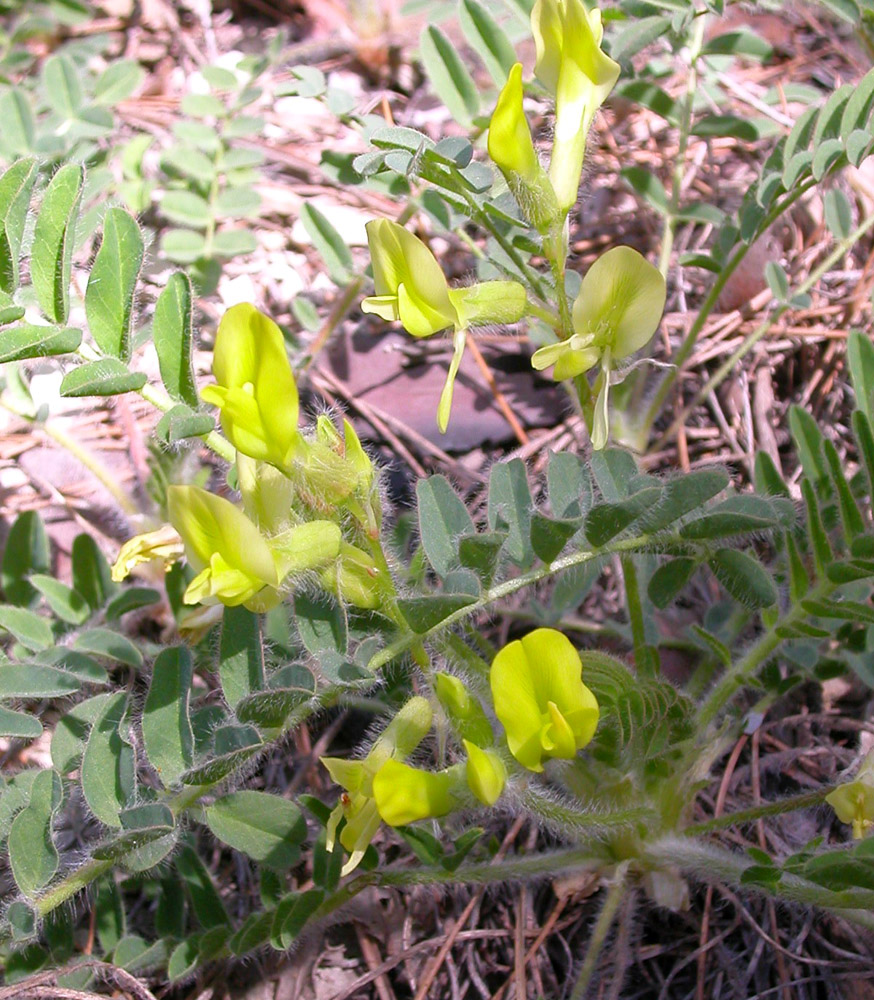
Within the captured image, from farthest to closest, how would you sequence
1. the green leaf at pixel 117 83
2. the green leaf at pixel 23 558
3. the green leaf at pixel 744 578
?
the green leaf at pixel 117 83 → the green leaf at pixel 23 558 → the green leaf at pixel 744 578

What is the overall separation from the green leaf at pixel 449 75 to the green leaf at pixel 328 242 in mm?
355

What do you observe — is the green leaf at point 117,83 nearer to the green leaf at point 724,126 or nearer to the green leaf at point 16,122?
the green leaf at point 16,122

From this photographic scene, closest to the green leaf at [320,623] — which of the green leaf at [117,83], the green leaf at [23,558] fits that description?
the green leaf at [23,558]

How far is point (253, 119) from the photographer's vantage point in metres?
2.41

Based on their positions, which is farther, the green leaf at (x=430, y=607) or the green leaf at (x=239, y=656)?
the green leaf at (x=239, y=656)

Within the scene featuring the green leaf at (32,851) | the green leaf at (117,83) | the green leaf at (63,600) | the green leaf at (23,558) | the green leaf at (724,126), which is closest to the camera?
the green leaf at (32,851)

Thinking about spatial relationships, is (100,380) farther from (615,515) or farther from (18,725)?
(615,515)

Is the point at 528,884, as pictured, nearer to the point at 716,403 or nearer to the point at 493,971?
the point at 493,971

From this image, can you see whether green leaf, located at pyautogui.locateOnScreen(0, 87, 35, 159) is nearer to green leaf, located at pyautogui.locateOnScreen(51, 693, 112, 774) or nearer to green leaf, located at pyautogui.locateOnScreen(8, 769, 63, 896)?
green leaf, located at pyautogui.locateOnScreen(51, 693, 112, 774)

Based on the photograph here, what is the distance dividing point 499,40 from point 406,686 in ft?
4.01

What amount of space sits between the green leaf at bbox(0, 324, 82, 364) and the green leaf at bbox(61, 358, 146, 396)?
36 millimetres

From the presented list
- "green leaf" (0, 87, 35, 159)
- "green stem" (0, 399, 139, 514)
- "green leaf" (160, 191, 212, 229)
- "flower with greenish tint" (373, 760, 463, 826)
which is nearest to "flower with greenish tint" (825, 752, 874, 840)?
"flower with greenish tint" (373, 760, 463, 826)

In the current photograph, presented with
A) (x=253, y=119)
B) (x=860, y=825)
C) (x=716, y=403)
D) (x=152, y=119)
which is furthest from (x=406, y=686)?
(x=152, y=119)

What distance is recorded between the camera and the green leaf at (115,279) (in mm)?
1402
